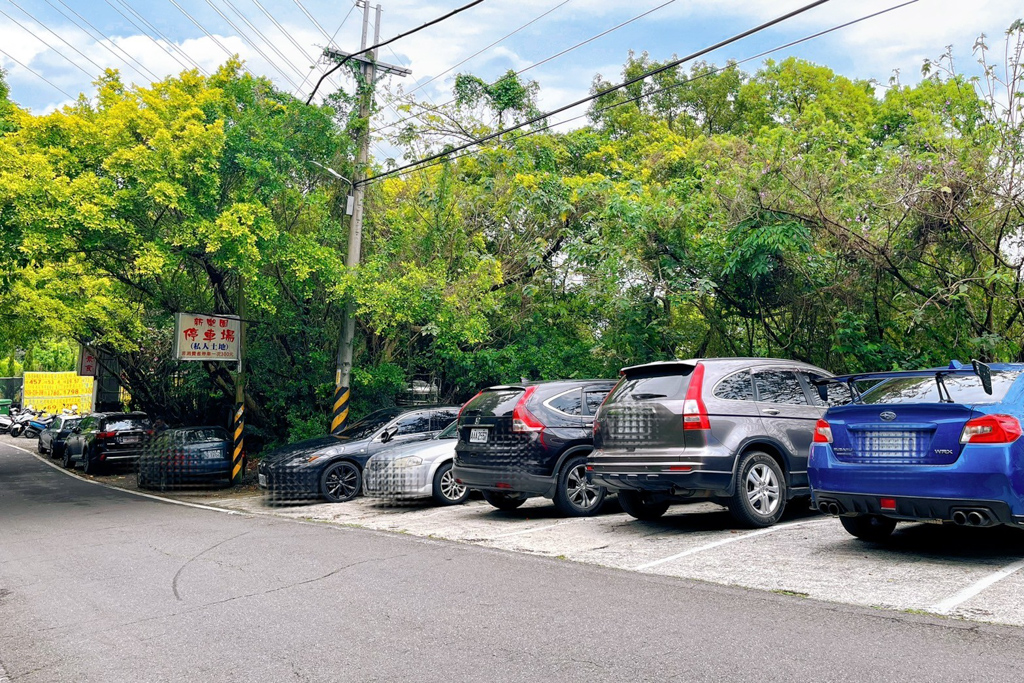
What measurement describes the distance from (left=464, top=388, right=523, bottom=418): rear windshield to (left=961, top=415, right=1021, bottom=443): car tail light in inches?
217

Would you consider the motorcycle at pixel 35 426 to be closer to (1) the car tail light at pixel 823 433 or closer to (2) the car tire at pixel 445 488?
(2) the car tire at pixel 445 488

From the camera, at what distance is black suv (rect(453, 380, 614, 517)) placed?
413 inches

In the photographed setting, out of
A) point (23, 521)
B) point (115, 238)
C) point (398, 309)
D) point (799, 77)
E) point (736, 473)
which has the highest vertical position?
point (799, 77)

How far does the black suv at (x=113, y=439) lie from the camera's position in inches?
870

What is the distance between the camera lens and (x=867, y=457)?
7.09 m

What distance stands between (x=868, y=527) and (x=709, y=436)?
165cm

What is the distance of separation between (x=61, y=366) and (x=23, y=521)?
6321cm

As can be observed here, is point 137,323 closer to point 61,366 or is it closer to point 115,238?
point 115,238

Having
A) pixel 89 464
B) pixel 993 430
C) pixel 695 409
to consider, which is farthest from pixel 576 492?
pixel 89 464

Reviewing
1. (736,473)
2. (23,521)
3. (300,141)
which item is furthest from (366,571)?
(300,141)

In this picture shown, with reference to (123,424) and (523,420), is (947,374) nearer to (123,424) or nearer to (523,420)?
(523,420)

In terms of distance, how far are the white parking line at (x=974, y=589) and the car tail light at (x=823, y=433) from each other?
160 centimetres

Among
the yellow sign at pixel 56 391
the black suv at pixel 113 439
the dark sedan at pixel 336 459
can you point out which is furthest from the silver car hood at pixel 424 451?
the yellow sign at pixel 56 391

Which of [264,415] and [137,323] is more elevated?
[137,323]
